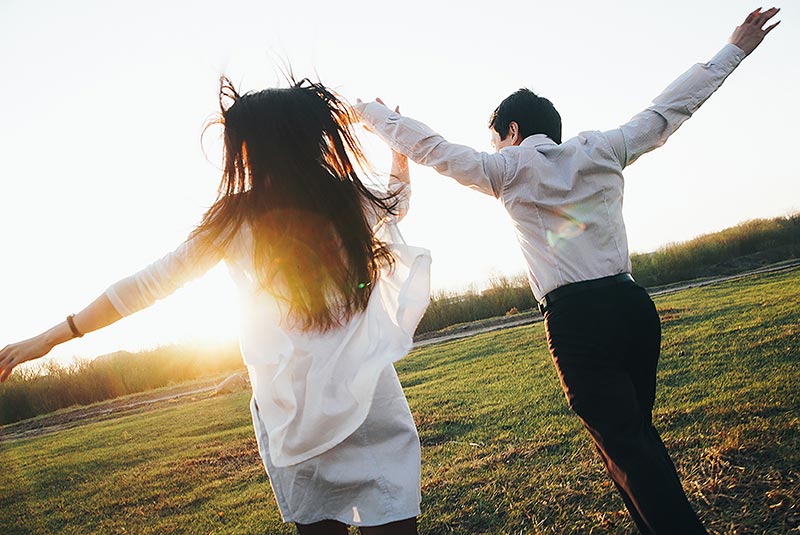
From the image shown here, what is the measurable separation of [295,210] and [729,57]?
2.30 metres

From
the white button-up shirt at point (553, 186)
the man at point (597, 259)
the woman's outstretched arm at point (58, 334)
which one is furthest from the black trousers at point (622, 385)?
the woman's outstretched arm at point (58, 334)

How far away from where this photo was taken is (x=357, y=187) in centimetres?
163

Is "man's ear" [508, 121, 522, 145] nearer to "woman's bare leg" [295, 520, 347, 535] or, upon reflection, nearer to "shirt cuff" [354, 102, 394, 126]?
"shirt cuff" [354, 102, 394, 126]

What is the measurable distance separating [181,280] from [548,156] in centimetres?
159

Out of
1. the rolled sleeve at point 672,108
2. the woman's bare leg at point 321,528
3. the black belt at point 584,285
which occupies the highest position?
the rolled sleeve at point 672,108

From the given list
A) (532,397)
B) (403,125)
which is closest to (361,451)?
(403,125)

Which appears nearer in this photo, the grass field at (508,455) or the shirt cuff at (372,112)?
the shirt cuff at (372,112)

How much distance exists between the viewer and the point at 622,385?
2168 millimetres

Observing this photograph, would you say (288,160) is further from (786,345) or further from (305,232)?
(786,345)

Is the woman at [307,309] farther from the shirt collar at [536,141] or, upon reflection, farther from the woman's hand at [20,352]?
the shirt collar at [536,141]

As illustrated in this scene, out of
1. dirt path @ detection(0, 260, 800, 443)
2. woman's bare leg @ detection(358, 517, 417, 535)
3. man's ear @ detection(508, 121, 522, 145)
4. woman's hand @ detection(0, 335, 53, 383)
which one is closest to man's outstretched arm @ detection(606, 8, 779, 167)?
man's ear @ detection(508, 121, 522, 145)

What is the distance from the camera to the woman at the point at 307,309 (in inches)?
59.5

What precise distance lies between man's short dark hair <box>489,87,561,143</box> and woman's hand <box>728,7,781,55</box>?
944 mm

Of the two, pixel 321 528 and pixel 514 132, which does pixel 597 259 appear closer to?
pixel 514 132
